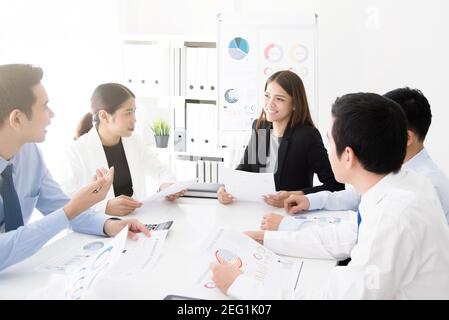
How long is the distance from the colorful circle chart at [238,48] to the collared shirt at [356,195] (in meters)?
2.14

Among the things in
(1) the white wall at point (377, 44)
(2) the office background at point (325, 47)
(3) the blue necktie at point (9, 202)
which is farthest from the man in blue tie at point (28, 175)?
(1) the white wall at point (377, 44)

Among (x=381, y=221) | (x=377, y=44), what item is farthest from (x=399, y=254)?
(x=377, y=44)

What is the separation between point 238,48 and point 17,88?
2.47 m

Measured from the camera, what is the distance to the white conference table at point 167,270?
48.4 inches

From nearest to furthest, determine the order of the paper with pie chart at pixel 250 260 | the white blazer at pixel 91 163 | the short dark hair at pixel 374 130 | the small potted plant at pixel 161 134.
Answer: the short dark hair at pixel 374 130, the paper with pie chart at pixel 250 260, the white blazer at pixel 91 163, the small potted plant at pixel 161 134

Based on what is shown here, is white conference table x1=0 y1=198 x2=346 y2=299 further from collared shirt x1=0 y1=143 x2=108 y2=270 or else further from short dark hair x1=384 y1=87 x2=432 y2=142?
short dark hair x1=384 y1=87 x2=432 y2=142

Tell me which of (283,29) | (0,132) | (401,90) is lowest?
(0,132)

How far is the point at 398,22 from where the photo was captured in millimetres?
3820

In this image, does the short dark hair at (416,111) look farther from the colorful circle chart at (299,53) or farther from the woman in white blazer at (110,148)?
the colorful circle chart at (299,53)

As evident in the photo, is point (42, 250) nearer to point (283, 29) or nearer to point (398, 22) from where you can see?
point (283, 29)

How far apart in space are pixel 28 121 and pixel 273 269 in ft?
3.22

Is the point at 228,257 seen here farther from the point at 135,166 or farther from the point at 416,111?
the point at 135,166

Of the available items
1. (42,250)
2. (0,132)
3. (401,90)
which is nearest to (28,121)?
(0,132)
